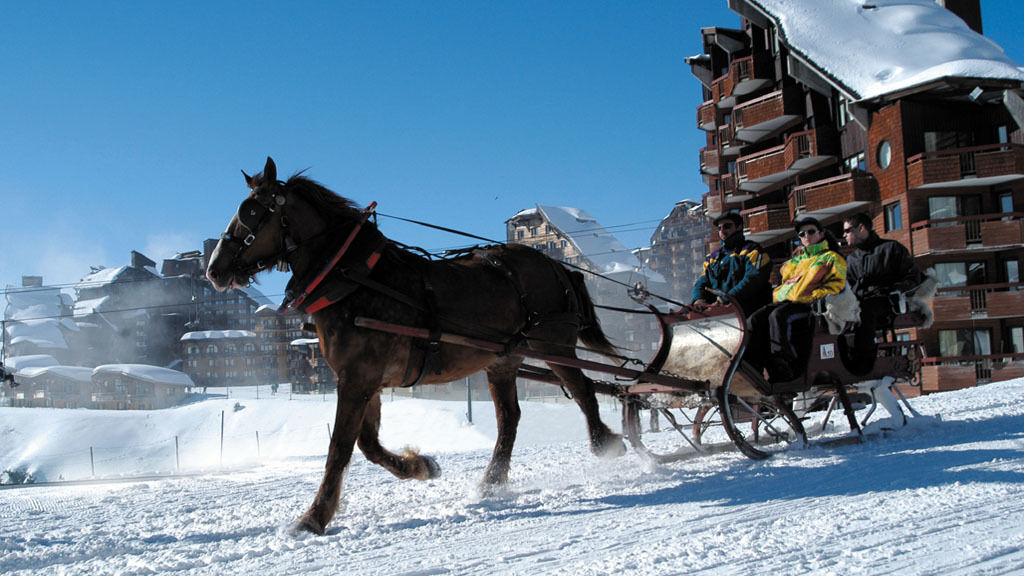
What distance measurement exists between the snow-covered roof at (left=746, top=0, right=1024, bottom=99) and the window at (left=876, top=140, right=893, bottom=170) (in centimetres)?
190

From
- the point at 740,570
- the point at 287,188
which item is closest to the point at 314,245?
the point at 287,188

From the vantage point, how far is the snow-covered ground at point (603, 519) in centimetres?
335

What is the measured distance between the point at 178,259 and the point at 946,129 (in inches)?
3936

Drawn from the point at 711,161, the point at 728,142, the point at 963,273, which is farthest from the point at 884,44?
the point at 711,161

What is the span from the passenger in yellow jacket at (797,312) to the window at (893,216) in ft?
75.9

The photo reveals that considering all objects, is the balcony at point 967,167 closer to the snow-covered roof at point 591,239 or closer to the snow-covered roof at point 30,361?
the snow-covered roof at point 591,239

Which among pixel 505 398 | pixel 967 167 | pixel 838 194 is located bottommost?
pixel 505 398

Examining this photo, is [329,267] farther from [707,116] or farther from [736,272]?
[707,116]

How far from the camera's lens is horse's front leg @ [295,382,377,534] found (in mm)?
4359

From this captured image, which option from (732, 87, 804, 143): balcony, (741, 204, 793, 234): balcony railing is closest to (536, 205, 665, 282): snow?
(732, 87, 804, 143): balcony

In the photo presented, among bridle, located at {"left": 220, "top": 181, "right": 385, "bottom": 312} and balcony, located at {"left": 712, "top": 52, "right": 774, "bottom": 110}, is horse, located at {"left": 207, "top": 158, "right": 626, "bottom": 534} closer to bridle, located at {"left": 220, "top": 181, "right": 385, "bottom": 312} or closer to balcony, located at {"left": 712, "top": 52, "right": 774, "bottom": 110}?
bridle, located at {"left": 220, "top": 181, "right": 385, "bottom": 312}

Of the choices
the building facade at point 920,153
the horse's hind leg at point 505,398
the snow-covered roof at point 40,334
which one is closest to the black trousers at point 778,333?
the horse's hind leg at point 505,398

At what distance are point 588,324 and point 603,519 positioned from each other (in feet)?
9.85

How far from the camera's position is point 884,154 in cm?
2797
